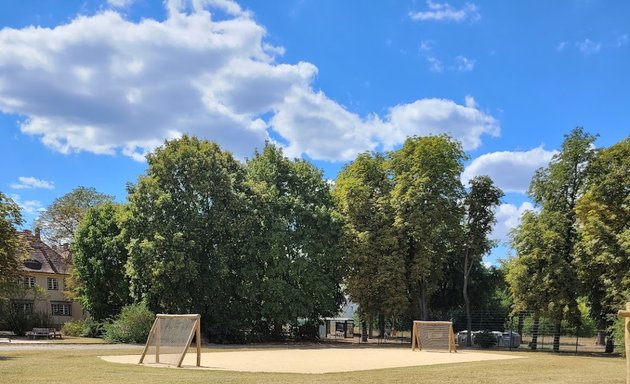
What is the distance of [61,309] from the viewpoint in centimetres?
6881

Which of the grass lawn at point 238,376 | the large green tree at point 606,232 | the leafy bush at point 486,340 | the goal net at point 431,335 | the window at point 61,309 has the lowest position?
the window at point 61,309

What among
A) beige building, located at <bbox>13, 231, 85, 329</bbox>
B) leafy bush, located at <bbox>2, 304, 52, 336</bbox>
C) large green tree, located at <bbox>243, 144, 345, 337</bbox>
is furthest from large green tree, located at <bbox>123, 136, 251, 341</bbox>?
beige building, located at <bbox>13, 231, 85, 329</bbox>

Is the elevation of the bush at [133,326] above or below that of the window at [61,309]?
above

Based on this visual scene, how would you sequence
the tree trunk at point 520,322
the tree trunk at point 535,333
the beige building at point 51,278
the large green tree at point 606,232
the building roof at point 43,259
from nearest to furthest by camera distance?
1. the large green tree at point 606,232
2. the tree trunk at point 535,333
3. the tree trunk at point 520,322
4. the beige building at point 51,278
5. the building roof at point 43,259

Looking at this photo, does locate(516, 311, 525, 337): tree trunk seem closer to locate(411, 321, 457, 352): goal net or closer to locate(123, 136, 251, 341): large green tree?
locate(411, 321, 457, 352): goal net

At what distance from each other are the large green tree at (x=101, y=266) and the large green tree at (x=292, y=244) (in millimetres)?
10879

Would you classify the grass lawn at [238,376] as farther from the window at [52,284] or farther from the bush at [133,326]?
the window at [52,284]

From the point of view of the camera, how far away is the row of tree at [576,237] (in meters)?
37.8

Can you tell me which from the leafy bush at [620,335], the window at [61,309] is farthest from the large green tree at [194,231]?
the window at [61,309]

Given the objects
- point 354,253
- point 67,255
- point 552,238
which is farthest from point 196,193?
point 67,255

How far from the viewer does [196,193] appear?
40500 millimetres

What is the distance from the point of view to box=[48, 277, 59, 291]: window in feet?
223

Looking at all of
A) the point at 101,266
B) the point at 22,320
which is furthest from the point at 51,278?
the point at 101,266

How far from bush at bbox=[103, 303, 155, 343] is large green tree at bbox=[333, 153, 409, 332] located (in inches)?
601
